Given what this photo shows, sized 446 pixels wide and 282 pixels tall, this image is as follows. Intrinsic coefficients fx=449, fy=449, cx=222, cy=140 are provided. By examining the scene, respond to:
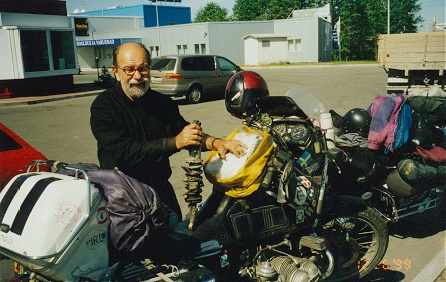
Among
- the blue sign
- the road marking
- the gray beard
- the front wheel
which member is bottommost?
A: the road marking

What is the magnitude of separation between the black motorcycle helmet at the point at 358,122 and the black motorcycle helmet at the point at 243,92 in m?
1.30

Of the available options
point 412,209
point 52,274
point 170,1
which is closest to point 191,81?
point 412,209

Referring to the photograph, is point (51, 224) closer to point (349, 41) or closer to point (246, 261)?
point (246, 261)

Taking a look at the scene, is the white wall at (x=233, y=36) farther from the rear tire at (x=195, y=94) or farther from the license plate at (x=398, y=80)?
the license plate at (x=398, y=80)

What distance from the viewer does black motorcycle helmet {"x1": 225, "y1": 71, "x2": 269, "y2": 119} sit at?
398 cm

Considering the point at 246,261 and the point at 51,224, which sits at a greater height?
the point at 51,224

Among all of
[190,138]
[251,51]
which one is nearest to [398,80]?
[190,138]

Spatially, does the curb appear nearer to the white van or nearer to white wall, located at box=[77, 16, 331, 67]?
the white van

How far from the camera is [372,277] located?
4086 mm

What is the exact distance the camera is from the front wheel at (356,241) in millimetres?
3850

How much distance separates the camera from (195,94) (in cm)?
1695

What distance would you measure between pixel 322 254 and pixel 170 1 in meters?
72.0

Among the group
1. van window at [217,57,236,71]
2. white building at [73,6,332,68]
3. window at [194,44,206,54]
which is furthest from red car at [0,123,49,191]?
window at [194,44,206,54]

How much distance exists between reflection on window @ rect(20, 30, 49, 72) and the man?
19.1 m
